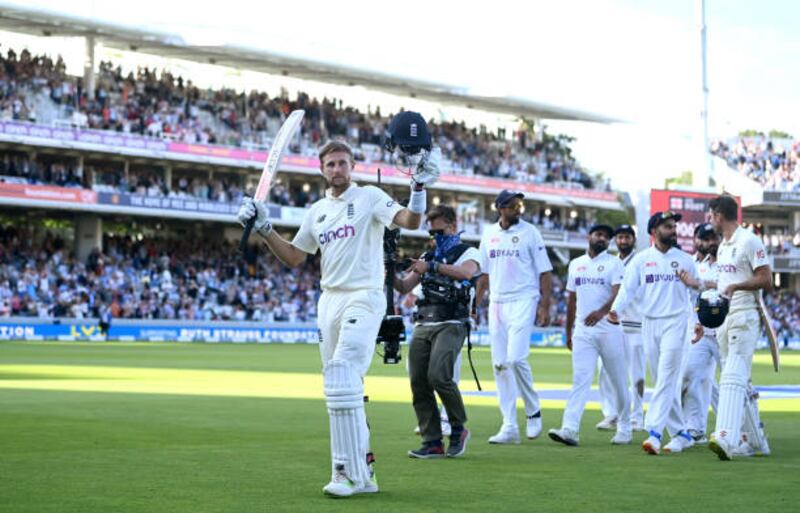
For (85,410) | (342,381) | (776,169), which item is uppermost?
(776,169)

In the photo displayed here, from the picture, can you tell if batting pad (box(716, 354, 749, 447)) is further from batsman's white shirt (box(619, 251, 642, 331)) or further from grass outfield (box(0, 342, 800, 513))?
batsman's white shirt (box(619, 251, 642, 331))

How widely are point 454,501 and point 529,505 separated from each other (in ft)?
1.69

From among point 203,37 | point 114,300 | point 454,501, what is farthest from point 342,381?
point 203,37

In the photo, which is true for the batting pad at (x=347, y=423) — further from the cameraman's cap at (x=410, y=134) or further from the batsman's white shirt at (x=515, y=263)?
the batsman's white shirt at (x=515, y=263)

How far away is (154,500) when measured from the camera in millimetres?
8539

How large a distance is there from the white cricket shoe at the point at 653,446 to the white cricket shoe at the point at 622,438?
3.47 ft

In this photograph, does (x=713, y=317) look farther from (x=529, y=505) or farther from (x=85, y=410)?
(x=85, y=410)

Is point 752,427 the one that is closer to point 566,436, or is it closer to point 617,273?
point 566,436

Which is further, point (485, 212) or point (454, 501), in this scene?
point (485, 212)

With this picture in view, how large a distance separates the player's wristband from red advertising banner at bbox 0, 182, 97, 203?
156 feet

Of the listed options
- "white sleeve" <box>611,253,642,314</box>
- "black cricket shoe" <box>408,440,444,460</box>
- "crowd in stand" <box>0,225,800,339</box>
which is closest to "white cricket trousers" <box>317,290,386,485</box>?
"black cricket shoe" <box>408,440,444,460</box>

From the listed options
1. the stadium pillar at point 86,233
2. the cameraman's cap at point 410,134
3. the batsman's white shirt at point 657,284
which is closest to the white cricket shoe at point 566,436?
the batsman's white shirt at point 657,284

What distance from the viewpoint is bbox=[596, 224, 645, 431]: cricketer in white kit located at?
15.2 m

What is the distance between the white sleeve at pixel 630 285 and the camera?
13414 millimetres
